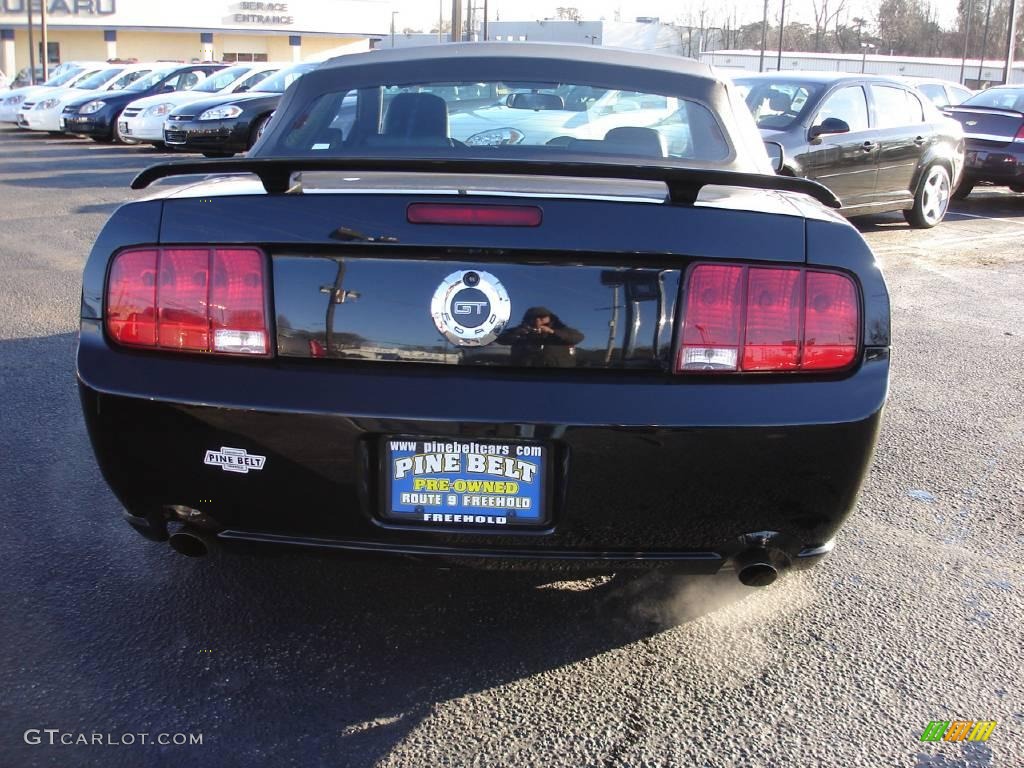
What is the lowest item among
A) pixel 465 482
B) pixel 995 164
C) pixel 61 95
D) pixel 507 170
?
pixel 465 482

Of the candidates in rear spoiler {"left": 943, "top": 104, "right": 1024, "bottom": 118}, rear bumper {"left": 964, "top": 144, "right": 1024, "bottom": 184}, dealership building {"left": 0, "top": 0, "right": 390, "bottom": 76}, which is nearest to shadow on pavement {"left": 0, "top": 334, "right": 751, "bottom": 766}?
rear bumper {"left": 964, "top": 144, "right": 1024, "bottom": 184}

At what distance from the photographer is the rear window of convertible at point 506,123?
3496mm

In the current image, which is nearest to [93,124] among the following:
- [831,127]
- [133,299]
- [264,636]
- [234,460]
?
[831,127]

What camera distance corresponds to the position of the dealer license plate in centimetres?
240

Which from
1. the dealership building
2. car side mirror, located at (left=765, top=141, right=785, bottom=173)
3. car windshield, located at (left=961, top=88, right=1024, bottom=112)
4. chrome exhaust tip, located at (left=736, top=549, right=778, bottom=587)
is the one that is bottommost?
chrome exhaust tip, located at (left=736, top=549, right=778, bottom=587)

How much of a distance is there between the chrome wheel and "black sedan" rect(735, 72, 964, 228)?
0.4 inches

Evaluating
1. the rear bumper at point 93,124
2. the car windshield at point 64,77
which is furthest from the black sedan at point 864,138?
the car windshield at point 64,77

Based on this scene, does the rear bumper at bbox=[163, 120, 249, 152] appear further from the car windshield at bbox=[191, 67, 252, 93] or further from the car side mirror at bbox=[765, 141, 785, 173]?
the car side mirror at bbox=[765, 141, 785, 173]

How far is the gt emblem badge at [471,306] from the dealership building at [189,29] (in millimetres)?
54799

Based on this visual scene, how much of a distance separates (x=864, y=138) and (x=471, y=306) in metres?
8.71

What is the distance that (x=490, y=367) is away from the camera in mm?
2424

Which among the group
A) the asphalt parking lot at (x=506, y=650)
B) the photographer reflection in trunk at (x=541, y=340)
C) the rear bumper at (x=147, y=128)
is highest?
the rear bumper at (x=147, y=128)

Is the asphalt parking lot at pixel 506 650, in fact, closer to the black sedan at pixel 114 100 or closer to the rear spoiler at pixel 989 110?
the rear spoiler at pixel 989 110

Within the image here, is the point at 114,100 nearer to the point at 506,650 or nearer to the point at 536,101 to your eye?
the point at 536,101
